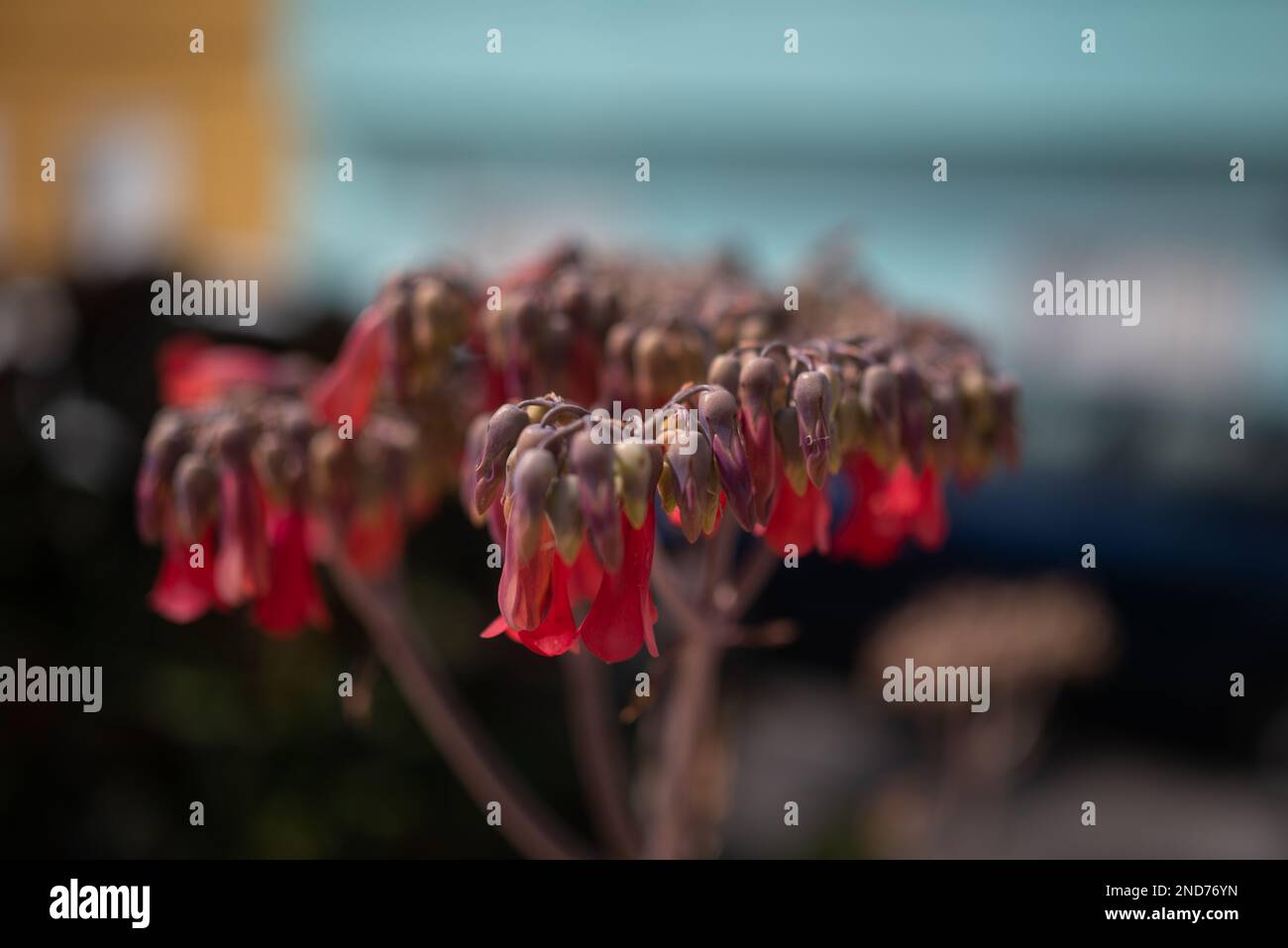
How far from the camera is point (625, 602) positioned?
676 millimetres

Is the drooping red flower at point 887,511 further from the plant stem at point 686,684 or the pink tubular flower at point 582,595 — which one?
the pink tubular flower at point 582,595

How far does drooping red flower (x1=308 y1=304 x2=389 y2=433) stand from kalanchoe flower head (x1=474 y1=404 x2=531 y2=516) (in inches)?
10.9

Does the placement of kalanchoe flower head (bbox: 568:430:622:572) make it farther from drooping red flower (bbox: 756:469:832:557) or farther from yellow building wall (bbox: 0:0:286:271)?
yellow building wall (bbox: 0:0:286:271)

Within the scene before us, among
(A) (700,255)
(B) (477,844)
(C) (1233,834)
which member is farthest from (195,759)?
(C) (1233,834)

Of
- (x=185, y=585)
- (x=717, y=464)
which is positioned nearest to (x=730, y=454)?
(x=717, y=464)

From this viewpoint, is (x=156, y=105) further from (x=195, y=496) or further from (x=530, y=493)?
(x=530, y=493)

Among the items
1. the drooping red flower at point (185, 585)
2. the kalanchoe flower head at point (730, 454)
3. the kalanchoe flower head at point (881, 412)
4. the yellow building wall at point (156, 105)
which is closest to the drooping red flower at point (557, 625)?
the kalanchoe flower head at point (730, 454)

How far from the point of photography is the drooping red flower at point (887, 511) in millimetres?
880

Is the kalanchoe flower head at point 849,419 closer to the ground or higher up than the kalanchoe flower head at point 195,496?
higher up

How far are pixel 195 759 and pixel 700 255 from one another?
3.53 feet

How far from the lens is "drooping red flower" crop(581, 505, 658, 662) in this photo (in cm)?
67

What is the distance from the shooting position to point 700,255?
4.34 feet

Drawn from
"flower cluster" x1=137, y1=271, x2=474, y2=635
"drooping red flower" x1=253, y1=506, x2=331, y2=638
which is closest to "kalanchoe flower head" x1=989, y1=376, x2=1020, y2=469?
"flower cluster" x1=137, y1=271, x2=474, y2=635

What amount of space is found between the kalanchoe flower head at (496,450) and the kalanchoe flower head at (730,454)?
4.4 inches
